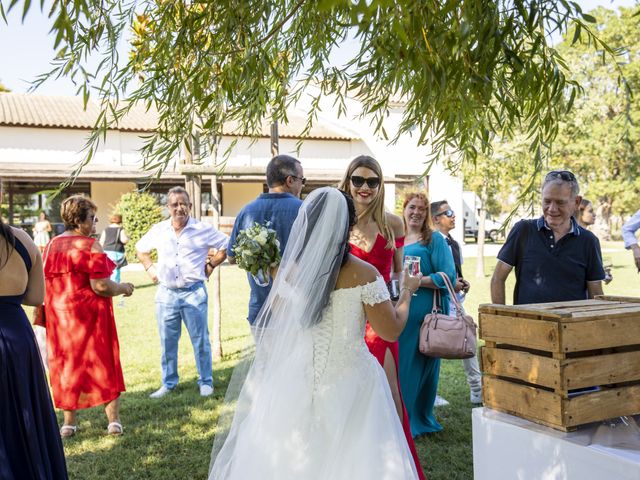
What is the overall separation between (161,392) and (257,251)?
3.86m

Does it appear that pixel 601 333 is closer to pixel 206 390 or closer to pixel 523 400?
pixel 523 400

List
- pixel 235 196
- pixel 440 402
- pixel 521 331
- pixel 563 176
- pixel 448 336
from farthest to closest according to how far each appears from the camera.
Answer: pixel 235 196 → pixel 440 402 → pixel 448 336 → pixel 563 176 → pixel 521 331

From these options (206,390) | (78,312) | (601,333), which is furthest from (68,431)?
(601,333)

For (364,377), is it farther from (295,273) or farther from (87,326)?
(87,326)

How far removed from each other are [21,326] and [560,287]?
335 centimetres

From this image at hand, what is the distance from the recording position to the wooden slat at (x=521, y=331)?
9.39ft

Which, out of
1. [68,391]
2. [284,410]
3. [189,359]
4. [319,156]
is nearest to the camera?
[284,410]

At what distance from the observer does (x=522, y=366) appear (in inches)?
120

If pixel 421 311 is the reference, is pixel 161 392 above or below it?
below

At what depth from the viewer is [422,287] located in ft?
17.7

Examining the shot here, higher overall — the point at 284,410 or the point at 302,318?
the point at 302,318

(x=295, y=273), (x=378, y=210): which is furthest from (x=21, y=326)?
(x=378, y=210)

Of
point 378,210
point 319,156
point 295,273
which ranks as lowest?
point 295,273

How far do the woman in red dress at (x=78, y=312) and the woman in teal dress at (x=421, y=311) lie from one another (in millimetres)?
2483
